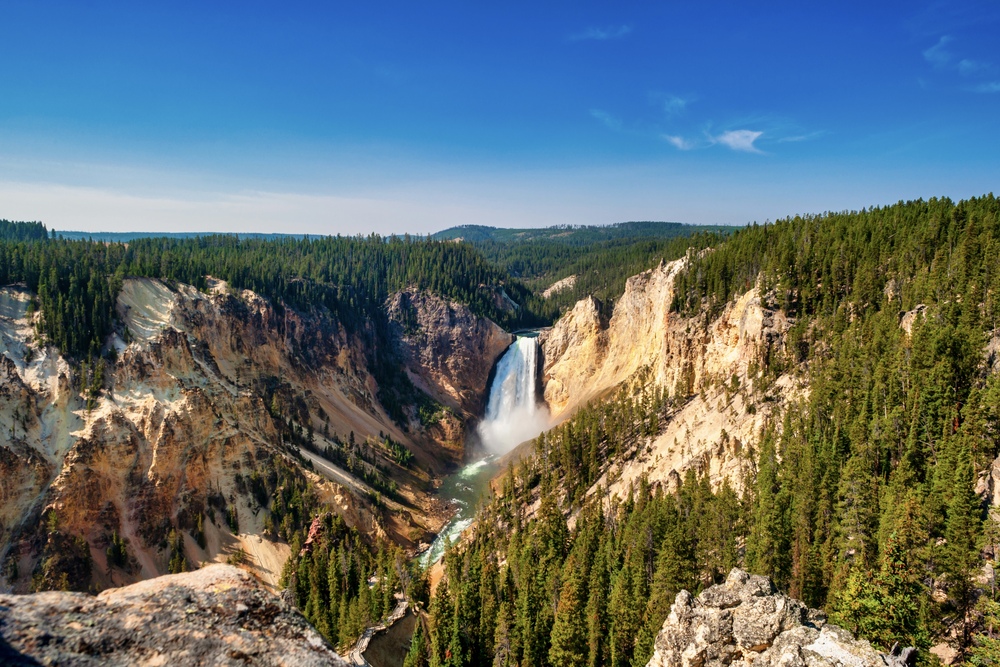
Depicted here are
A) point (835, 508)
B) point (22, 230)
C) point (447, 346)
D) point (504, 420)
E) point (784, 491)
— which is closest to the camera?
point (835, 508)

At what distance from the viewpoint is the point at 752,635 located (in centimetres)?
2052

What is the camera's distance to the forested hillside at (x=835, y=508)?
1076 inches

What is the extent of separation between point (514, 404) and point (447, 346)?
61.7 ft

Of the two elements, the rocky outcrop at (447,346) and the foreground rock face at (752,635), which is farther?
the rocky outcrop at (447,346)

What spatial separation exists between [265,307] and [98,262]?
2109 centimetres

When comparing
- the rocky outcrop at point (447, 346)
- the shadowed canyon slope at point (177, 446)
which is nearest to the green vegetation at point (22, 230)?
the rocky outcrop at point (447, 346)

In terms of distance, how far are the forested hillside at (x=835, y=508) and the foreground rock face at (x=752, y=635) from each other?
216 inches

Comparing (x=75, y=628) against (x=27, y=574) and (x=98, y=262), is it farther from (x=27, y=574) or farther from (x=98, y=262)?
(x=98, y=262)

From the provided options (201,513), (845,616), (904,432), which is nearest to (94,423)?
(201,513)

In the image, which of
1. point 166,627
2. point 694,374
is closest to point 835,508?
point 694,374

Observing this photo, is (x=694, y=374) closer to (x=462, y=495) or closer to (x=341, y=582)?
(x=462, y=495)

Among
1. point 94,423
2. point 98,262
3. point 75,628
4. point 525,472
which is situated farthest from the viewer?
point 98,262

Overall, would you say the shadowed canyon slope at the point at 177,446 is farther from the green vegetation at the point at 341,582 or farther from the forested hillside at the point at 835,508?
the forested hillside at the point at 835,508

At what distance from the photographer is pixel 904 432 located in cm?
3912
